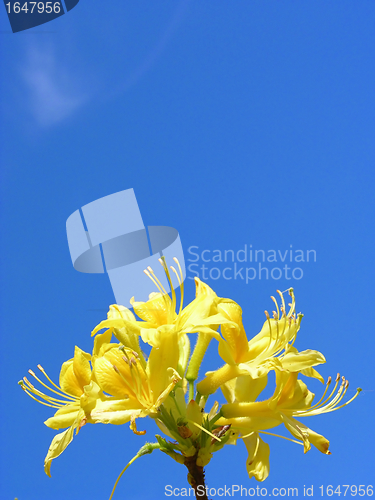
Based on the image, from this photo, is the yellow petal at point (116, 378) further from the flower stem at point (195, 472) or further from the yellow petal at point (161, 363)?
the flower stem at point (195, 472)

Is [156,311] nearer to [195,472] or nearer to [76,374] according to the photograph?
[76,374]

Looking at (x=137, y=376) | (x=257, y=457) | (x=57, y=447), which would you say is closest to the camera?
(x=137, y=376)

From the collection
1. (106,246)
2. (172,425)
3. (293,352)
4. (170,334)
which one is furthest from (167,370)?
(106,246)

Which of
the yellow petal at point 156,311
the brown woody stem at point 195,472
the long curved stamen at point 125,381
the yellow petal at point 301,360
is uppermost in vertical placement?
the yellow petal at point 156,311

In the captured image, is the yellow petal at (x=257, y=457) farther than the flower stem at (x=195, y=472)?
Yes

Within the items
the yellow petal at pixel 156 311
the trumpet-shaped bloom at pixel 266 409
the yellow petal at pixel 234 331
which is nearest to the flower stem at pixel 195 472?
the trumpet-shaped bloom at pixel 266 409

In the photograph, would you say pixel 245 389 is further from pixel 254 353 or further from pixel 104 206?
pixel 104 206

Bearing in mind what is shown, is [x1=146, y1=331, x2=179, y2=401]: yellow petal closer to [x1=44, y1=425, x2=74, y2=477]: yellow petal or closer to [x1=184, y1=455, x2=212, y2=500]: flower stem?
[x1=184, y1=455, x2=212, y2=500]: flower stem

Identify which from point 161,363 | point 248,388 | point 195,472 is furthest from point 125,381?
point 248,388

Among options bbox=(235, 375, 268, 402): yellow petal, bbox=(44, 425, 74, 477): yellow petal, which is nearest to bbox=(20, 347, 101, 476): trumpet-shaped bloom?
bbox=(44, 425, 74, 477): yellow petal
